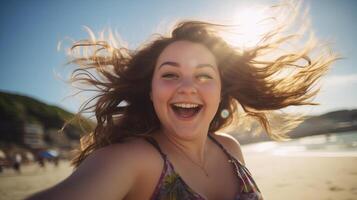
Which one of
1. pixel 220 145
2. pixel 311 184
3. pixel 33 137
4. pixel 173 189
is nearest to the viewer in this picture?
pixel 173 189

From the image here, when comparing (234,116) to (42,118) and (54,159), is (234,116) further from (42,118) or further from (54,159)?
(42,118)

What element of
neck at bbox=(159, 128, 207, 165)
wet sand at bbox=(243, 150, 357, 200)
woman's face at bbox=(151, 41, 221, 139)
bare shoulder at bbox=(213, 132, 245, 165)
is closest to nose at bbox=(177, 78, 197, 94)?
woman's face at bbox=(151, 41, 221, 139)

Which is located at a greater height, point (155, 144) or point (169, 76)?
point (169, 76)

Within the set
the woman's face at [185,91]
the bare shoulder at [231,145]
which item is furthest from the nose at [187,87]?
the bare shoulder at [231,145]

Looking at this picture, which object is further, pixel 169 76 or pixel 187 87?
pixel 169 76

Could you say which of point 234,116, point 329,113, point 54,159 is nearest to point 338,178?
point 234,116

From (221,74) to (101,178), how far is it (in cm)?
173

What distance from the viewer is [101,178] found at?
1.77 meters

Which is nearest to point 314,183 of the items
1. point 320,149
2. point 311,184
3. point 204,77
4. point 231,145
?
point 311,184

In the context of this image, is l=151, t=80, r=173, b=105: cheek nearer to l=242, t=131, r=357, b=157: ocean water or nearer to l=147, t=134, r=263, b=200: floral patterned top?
l=147, t=134, r=263, b=200: floral patterned top

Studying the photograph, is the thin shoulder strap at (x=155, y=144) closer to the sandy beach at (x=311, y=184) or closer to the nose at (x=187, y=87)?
the nose at (x=187, y=87)

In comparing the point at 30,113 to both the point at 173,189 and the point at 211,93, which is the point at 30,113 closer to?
the point at 211,93

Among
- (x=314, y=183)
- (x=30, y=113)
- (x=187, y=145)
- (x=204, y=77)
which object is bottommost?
(x=30, y=113)

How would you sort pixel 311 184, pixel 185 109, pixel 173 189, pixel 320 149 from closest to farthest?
pixel 173 189 → pixel 185 109 → pixel 311 184 → pixel 320 149
